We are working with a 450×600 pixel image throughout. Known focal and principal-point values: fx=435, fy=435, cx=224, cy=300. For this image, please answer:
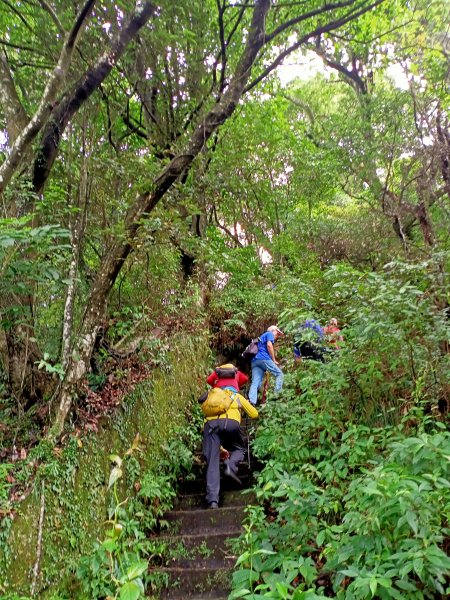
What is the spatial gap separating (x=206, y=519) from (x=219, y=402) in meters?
1.42

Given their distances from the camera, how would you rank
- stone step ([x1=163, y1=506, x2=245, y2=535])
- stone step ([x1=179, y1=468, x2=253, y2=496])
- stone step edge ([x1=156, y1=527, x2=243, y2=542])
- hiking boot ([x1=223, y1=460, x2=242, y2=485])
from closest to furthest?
stone step edge ([x1=156, y1=527, x2=243, y2=542]), stone step ([x1=163, y1=506, x2=245, y2=535]), hiking boot ([x1=223, y1=460, x2=242, y2=485]), stone step ([x1=179, y1=468, x2=253, y2=496])

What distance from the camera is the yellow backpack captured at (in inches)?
230

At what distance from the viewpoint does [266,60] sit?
32.7 feet

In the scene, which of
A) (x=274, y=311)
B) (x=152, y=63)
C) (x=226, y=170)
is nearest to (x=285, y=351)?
(x=274, y=311)

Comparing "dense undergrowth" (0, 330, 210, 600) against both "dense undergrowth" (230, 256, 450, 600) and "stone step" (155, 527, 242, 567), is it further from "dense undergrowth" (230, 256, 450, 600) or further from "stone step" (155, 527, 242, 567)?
"dense undergrowth" (230, 256, 450, 600)

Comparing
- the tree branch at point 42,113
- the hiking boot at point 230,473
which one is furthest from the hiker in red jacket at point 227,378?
the tree branch at point 42,113

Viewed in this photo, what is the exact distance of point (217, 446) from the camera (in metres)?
5.72

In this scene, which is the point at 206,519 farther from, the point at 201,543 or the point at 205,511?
the point at 201,543

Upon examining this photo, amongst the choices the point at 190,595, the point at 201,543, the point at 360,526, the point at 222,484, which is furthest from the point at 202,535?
the point at 360,526

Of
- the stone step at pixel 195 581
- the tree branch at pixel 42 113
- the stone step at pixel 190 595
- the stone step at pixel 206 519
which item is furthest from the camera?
the stone step at pixel 206 519

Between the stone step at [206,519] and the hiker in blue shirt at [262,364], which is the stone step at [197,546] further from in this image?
the hiker in blue shirt at [262,364]

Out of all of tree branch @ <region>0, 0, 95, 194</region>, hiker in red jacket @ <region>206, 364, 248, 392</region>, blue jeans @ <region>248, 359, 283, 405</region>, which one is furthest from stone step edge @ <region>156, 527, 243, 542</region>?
tree branch @ <region>0, 0, 95, 194</region>

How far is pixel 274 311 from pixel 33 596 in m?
8.39

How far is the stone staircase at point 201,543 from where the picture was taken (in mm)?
4285
